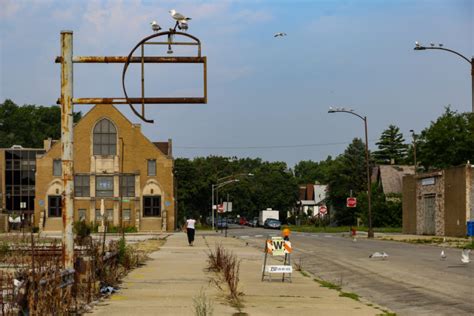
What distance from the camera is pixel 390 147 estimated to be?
14650cm

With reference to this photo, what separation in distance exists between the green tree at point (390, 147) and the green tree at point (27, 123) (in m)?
60.0

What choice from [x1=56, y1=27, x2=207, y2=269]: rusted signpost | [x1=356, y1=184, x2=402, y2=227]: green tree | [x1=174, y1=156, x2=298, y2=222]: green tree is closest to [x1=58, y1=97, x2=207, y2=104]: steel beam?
[x1=56, y1=27, x2=207, y2=269]: rusted signpost

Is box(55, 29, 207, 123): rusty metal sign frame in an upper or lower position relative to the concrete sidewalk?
upper

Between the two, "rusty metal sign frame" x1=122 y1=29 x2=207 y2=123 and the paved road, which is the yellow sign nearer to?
the paved road

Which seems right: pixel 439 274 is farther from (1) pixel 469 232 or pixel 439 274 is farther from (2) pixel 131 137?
(2) pixel 131 137

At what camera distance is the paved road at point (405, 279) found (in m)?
14.6

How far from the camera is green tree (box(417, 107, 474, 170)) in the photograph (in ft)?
268

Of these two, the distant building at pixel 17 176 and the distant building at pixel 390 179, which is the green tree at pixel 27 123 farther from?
the distant building at pixel 390 179

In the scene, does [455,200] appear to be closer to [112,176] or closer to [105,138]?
[112,176]

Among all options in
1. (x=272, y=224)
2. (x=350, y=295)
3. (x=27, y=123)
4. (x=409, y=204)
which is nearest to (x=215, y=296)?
(x=350, y=295)

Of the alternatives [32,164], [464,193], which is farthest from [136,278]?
[32,164]

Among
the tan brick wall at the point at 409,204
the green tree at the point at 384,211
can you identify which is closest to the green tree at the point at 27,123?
the green tree at the point at 384,211

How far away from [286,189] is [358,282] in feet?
410

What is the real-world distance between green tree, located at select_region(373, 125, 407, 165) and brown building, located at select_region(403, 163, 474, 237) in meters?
79.7
